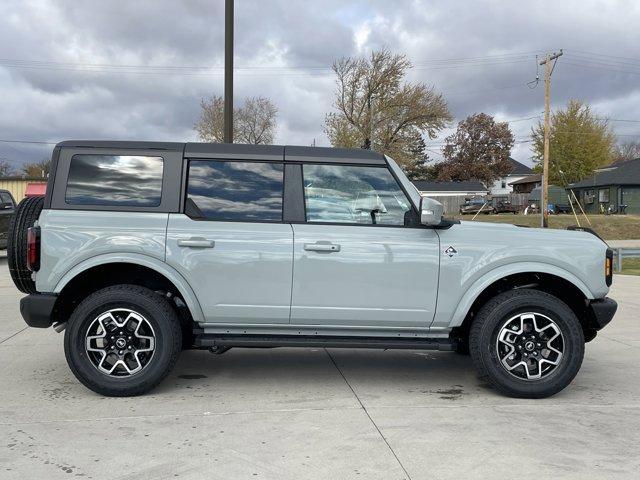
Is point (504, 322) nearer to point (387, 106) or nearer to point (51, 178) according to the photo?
point (51, 178)

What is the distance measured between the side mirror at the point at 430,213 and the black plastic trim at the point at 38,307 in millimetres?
2877

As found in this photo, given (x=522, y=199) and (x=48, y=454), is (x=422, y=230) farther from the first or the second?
(x=522, y=199)

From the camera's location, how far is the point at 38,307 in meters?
4.40

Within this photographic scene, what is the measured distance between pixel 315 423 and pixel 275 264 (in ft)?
4.00

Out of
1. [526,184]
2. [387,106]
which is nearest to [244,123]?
[387,106]

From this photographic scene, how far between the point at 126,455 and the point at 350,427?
146 cm

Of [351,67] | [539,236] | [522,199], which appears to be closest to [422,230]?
[539,236]

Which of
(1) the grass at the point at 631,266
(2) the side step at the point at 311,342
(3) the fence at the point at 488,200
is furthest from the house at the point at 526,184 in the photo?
(2) the side step at the point at 311,342

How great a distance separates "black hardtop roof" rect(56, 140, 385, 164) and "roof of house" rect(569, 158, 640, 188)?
46.2 metres

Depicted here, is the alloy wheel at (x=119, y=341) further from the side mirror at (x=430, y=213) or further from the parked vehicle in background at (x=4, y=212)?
the parked vehicle in background at (x=4, y=212)

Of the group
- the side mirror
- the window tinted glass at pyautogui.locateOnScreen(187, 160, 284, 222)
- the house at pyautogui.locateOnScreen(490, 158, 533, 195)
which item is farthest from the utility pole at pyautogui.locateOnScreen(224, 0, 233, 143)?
the house at pyautogui.locateOnScreen(490, 158, 533, 195)

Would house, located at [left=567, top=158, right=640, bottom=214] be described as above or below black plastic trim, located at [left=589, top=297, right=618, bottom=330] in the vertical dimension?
above

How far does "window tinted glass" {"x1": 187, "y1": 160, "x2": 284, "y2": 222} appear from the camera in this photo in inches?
182

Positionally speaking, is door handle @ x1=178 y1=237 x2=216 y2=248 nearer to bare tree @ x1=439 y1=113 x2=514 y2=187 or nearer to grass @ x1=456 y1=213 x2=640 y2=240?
grass @ x1=456 y1=213 x2=640 y2=240
